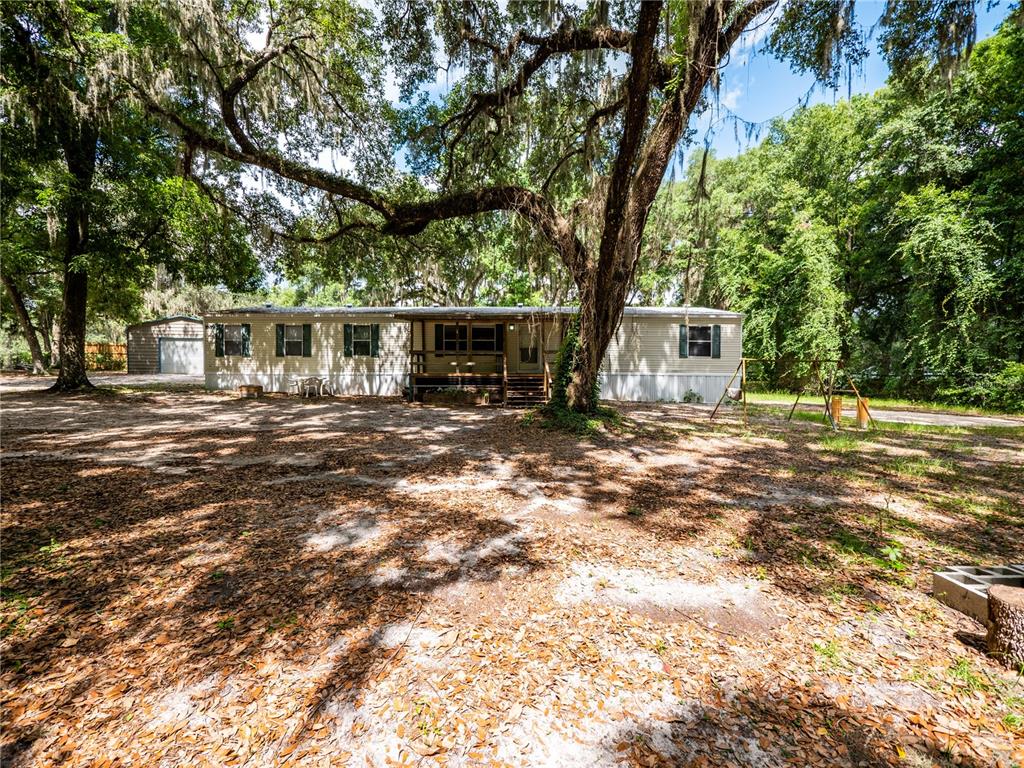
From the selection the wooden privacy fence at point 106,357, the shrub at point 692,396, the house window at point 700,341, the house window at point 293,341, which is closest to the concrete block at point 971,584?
the shrub at point 692,396

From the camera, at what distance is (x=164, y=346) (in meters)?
23.2

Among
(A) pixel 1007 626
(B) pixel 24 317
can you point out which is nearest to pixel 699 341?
(A) pixel 1007 626

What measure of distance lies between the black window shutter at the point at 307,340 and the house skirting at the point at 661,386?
413 inches

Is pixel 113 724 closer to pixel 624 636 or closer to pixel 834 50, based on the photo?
pixel 624 636

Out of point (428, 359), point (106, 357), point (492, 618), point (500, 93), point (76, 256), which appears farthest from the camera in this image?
point (106, 357)

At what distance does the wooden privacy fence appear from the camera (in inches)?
962

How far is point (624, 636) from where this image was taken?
2.36m

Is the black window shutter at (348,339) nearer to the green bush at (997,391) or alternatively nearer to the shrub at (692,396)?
the shrub at (692,396)

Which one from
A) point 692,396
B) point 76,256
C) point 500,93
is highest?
point 500,93

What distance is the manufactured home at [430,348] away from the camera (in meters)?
14.1

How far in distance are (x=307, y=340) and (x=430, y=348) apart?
4.40 meters

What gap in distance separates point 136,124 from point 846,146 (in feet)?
84.7

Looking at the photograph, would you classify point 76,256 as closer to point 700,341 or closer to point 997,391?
point 700,341

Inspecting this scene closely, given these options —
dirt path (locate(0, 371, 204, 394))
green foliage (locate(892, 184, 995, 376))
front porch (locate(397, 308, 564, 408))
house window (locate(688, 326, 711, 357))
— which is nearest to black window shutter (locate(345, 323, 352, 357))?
front porch (locate(397, 308, 564, 408))
